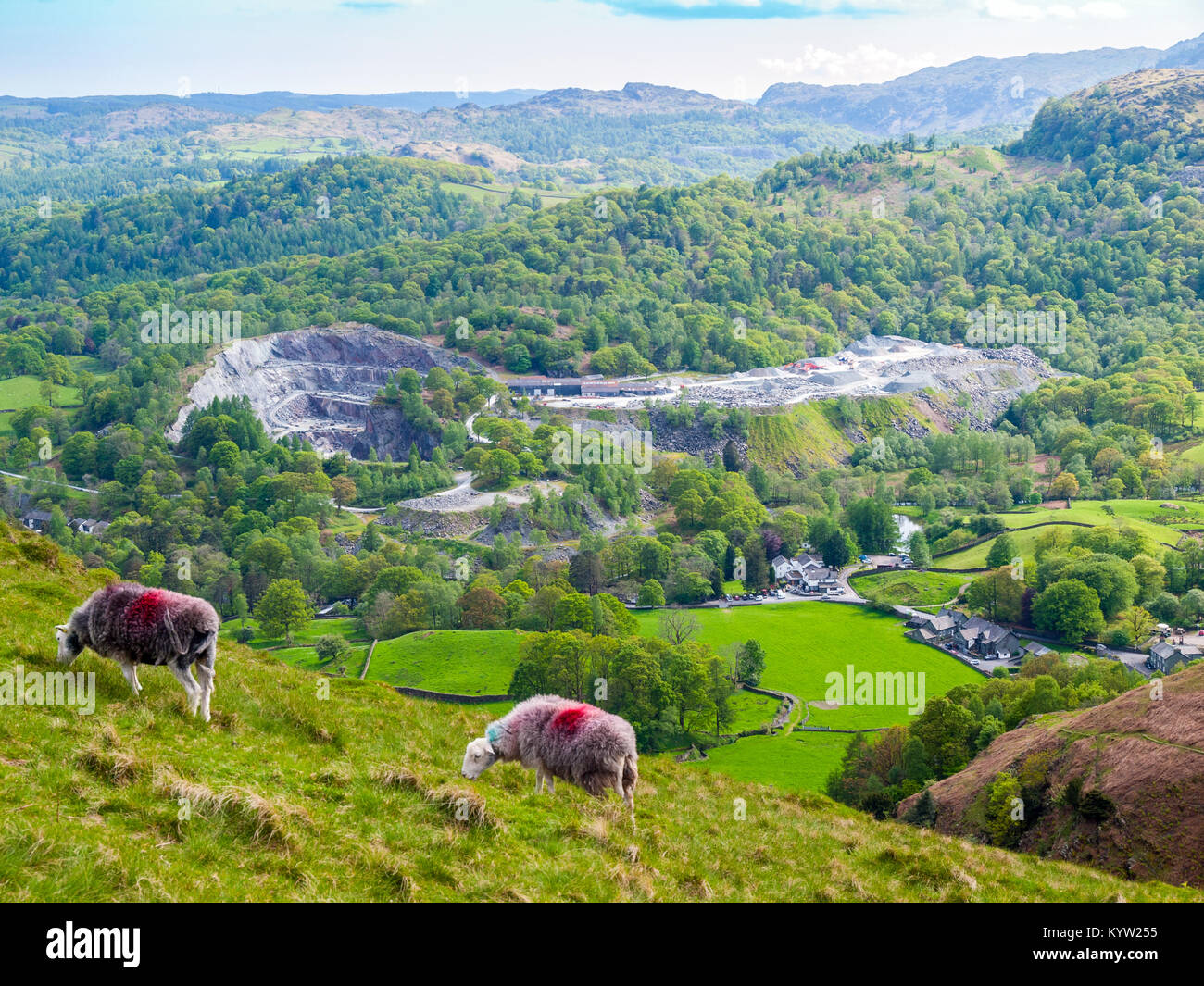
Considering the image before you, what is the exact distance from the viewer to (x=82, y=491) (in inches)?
5290

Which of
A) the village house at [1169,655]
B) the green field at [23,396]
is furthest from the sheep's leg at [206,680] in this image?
the green field at [23,396]

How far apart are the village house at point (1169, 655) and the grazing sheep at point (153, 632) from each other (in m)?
81.4

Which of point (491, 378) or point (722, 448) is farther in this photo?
point (491, 378)

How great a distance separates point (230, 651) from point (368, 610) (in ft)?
233

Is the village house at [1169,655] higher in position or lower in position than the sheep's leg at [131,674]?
lower

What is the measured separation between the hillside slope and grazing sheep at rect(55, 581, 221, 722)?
80.2 feet

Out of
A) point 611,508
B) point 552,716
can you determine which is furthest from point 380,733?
point 611,508

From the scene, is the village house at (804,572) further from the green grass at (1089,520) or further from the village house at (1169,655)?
the village house at (1169,655)

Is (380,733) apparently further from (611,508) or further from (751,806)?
(611,508)

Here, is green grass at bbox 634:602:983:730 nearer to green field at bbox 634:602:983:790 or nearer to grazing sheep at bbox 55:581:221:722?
green field at bbox 634:602:983:790

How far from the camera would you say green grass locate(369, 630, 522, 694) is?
79750mm

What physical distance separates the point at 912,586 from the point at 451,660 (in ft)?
177

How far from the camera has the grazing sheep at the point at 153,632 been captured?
17.6 meters

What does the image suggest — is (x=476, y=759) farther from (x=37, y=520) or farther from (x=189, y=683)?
(x=37, y=520)
